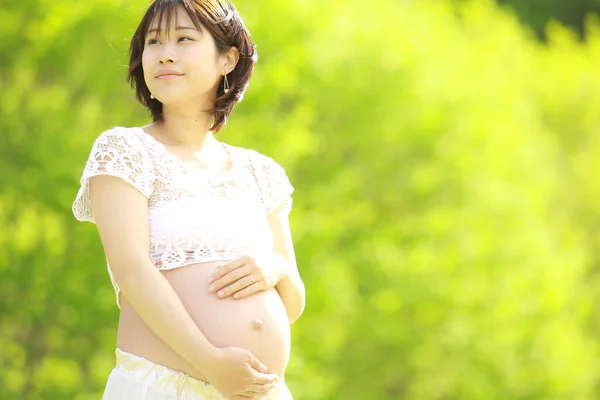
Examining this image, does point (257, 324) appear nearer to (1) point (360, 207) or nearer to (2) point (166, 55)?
(2) point (166, 55)

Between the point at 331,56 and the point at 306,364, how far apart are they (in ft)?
16.4

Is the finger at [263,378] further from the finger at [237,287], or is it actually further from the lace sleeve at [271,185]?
the lace sleeve at [271,185]

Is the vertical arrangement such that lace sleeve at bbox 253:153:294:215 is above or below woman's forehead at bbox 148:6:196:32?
below

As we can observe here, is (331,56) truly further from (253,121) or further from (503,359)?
(503,359)

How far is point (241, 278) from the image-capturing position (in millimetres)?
2705

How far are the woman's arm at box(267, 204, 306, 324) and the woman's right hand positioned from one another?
306mm

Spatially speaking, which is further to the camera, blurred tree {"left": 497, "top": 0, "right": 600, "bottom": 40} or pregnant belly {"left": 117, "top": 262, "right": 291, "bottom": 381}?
blurred tree {"left": 497, "top": 0, "right": 600, "bottom": 40}

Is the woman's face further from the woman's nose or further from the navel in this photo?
the navel

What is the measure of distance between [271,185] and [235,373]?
678mm

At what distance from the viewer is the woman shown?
101 inches

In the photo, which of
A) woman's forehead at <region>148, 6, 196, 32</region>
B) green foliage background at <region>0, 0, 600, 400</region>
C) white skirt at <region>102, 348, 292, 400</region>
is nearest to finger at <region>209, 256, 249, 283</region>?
white skirt at <region>102, 348, 292, 400</region>

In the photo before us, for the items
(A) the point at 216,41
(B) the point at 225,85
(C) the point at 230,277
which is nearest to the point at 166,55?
(A) the point at 216,41

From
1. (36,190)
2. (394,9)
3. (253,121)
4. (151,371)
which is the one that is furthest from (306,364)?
(151,371)

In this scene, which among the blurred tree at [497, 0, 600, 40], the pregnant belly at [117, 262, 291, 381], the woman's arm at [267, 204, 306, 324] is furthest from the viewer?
the blurred tree at [497, 0, 600, 40]
